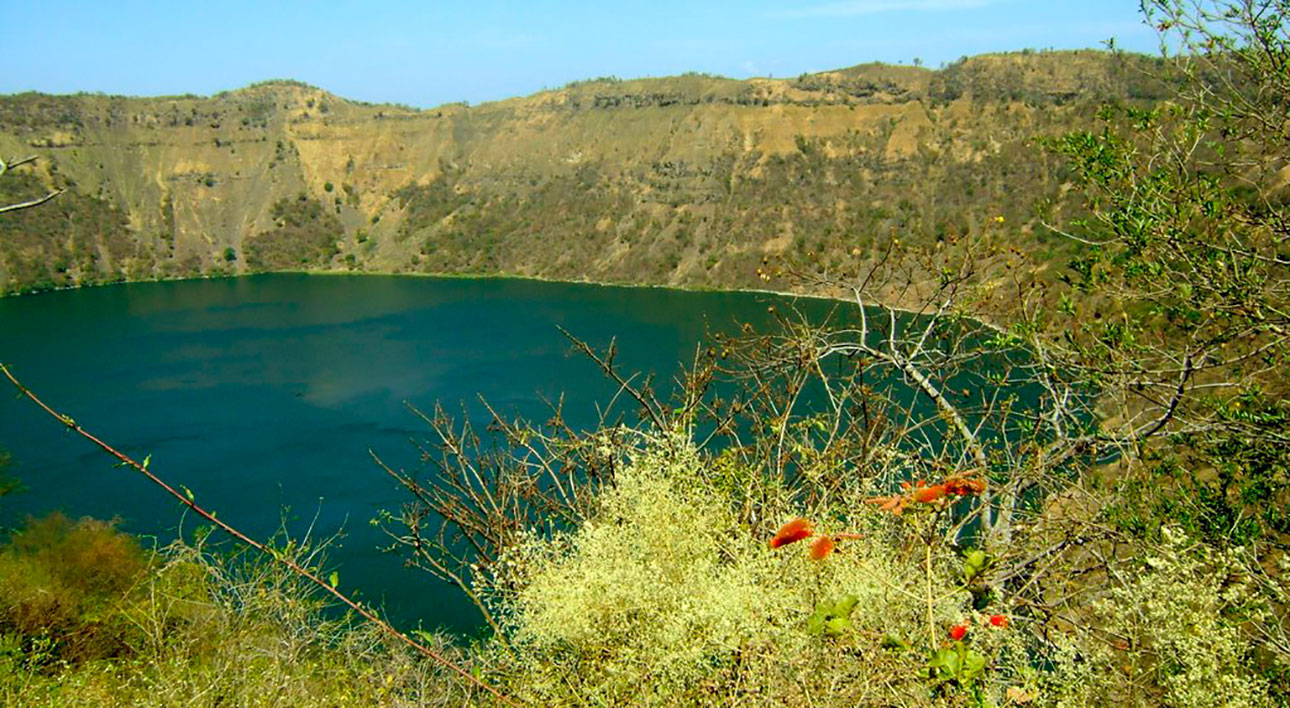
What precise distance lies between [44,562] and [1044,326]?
11628 mm

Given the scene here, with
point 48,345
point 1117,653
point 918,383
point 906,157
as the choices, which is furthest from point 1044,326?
point 906,157

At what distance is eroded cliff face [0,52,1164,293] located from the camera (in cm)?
5438

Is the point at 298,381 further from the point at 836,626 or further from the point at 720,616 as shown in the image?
the point at 836,626

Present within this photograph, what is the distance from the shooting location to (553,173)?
70.0m

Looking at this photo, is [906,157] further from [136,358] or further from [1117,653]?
[1117,653]

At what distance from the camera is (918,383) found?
4.53 metres

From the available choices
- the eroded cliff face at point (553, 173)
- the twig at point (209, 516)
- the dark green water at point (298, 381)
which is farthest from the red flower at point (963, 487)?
the eroded cliff face at point (553, 173)

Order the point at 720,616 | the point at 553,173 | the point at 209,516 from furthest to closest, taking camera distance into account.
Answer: the point at 553,173 → the point at 720,616 → the point at 209,516

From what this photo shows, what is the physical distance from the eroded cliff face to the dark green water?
763 centimetres

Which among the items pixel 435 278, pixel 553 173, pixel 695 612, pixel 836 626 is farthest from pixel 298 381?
pixel 553 173

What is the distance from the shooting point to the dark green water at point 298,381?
20.1m

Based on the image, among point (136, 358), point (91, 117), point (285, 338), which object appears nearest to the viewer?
point (136, 358)

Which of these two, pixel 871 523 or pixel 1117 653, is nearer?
pixel 1117 653

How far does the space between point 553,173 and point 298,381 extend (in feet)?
134
